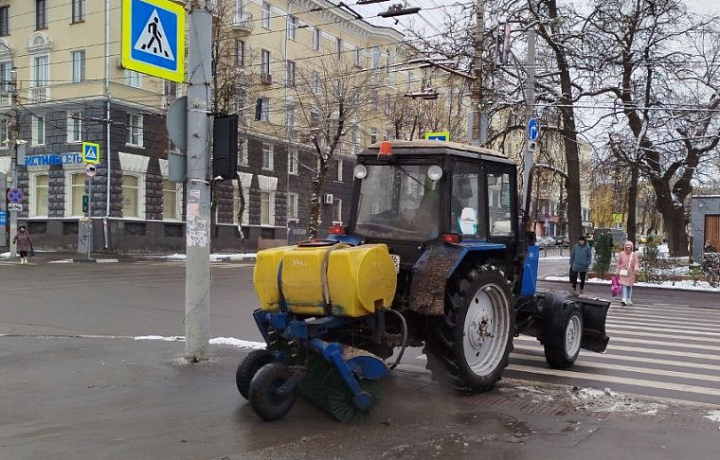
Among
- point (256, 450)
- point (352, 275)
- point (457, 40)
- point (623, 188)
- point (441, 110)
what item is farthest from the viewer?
point (441, 110)

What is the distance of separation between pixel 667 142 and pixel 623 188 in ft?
13.8

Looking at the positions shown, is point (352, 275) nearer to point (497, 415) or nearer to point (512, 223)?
point (497, 415)

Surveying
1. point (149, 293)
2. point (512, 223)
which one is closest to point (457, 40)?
point (149, 293)

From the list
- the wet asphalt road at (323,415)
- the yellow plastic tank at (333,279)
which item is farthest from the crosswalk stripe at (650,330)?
the yellow plastic tank at (333,279)

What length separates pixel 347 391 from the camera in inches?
228

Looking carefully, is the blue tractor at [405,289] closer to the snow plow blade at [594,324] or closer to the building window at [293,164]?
the snow plow blade at [594,324]

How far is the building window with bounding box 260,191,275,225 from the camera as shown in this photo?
153ft

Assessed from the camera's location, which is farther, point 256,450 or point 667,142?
point 667,142

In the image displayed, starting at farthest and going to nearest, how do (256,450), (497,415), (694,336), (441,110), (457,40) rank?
(441,110) → (457,40) → (694,336) → (497,415) → (256,450)

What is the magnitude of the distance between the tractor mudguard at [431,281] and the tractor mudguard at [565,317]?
7.22 feet

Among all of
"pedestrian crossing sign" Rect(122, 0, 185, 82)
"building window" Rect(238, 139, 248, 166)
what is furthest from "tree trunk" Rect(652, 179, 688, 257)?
"pedestrian crossing sign" Rect(122, 0, 185, 82)

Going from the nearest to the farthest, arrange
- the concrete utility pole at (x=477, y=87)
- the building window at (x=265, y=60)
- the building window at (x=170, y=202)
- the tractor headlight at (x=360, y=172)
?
the tractor headlight at (x=360, y=172) < the concrete utility pole at (x=477, y=87) < the building window at (x=170, y=202) < the building window at (x=265, y=60)

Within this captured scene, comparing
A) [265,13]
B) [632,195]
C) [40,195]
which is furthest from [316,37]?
[632,195]

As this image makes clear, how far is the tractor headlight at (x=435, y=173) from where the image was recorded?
6.60 meters
